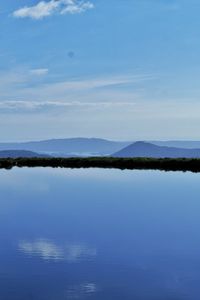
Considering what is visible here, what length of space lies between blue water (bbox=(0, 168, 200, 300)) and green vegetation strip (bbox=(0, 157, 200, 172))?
892cm

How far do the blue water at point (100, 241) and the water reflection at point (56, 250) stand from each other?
0.9 inches

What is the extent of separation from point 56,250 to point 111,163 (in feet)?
75.5

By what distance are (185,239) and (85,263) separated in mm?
3489

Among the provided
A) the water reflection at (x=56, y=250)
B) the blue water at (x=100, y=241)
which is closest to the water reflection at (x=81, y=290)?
the blue water at (x=100, y=241)

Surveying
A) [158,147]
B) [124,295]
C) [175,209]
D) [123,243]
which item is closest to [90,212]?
[175,209]

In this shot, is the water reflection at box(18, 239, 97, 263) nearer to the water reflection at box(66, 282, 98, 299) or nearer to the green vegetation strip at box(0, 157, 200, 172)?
the water reflection at box(66, 282, 98, 299)

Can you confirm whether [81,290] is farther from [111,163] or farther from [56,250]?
[111,163]

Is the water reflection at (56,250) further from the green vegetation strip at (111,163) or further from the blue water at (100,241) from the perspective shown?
the green vegetation strip at (111,163)

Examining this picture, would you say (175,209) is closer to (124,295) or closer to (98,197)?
(98,197)

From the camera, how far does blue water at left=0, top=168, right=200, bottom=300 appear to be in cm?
880

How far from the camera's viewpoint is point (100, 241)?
12.3 meters

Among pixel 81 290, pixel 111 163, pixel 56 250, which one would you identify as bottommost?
pixel 81 290

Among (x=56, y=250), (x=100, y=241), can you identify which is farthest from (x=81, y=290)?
(x=100, y=241)

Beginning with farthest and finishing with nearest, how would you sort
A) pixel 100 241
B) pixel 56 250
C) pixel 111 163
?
1. pixel 111 163
2. pixel 100 241
3. pixel 56 250
